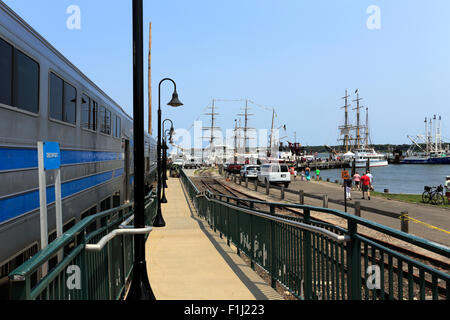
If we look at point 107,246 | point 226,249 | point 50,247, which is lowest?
point 226,249

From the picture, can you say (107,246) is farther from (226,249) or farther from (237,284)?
(226,249)

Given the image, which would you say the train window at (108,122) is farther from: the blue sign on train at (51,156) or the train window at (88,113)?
the blue sign on train at (51,156)

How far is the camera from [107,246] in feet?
14.8

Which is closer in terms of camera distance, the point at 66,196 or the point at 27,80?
the point at 27,80

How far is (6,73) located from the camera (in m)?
4.54

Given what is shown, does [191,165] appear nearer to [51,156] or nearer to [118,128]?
[118,128]

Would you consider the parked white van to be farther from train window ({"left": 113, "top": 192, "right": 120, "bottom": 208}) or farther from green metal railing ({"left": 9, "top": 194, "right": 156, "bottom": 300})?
green metal railing ({"left": 9, "top": 194, "right": 156, "bottom": 300})

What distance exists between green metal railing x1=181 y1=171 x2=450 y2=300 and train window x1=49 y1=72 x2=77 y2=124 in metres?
3.82

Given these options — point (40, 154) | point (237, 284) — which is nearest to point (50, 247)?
point (40, 154)

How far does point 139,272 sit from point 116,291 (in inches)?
21.0

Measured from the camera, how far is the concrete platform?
571 cm

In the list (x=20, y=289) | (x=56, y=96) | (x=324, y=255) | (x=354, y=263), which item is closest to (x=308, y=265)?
(x=324, y=255)
